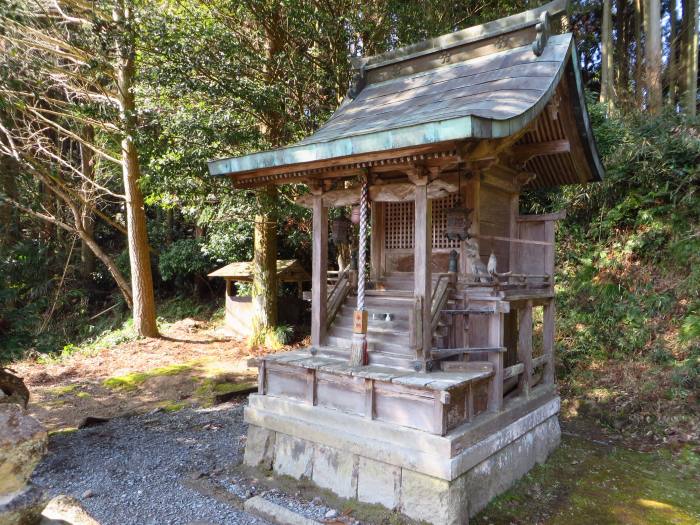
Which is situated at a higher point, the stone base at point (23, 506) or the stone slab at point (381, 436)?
the stone base at point (23, 506)

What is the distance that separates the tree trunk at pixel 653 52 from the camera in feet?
39.2

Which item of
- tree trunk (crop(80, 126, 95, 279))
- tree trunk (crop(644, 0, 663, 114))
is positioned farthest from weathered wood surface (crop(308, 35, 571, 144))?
tree trunk (crop(80, 126, 95, 279))

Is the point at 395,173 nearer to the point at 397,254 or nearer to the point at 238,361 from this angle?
the point at 397,254

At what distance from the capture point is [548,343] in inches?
267

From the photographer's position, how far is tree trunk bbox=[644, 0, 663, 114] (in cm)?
1195

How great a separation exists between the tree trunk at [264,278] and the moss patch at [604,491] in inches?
296

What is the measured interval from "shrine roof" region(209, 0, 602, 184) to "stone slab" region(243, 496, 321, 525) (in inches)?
144

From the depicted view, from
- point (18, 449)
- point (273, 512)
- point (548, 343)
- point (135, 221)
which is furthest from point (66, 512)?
point (135, 221)

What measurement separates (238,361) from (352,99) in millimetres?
6864

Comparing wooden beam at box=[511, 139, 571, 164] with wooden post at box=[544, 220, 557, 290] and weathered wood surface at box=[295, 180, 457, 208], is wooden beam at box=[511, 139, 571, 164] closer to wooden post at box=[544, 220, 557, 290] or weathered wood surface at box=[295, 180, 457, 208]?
wooden post at box=[544, 220, 557, 290]

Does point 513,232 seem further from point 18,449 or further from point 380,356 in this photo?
point 18,449

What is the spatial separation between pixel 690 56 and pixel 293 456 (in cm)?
1509

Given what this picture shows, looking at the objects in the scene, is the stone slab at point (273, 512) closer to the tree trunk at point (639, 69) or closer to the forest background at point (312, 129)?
the forest background at point (312, 129)

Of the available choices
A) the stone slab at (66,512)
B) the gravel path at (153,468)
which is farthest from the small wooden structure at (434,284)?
Answer: the stone slab at (66,512)
